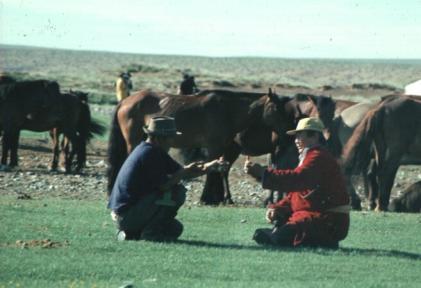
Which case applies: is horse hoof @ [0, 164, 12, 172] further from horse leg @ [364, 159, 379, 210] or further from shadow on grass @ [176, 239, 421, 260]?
shadow on grass @ [176, 239, 421, 260]

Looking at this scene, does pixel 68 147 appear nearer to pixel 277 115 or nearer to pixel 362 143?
pixel 277 115

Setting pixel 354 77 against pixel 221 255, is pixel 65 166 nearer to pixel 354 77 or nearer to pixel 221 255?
pixel 221 255

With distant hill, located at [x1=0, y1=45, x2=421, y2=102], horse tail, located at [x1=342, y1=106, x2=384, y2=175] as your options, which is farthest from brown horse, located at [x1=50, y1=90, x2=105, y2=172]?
distant hill, located at [x1=0, y1=45, x2=421, y2=102]

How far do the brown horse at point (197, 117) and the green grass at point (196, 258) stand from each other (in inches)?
209

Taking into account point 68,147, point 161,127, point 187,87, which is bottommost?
point 68,147

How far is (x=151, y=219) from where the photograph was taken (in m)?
13.0

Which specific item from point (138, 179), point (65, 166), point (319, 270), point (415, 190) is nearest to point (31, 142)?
point (65, 166)

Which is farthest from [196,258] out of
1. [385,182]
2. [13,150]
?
[13,150]

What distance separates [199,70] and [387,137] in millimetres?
89923

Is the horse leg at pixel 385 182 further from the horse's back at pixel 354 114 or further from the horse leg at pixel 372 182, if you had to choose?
the horse's back at pixel 354 114

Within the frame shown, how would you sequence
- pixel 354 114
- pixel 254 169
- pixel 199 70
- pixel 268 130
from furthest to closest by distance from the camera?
1. pixel 199 70
2. pixel 354 114
3. pixel 268 130
4. pixel 254 169

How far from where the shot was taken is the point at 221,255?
12.1 metres

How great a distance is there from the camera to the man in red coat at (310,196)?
41.5 feet

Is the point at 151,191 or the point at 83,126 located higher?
the point at 151,191
